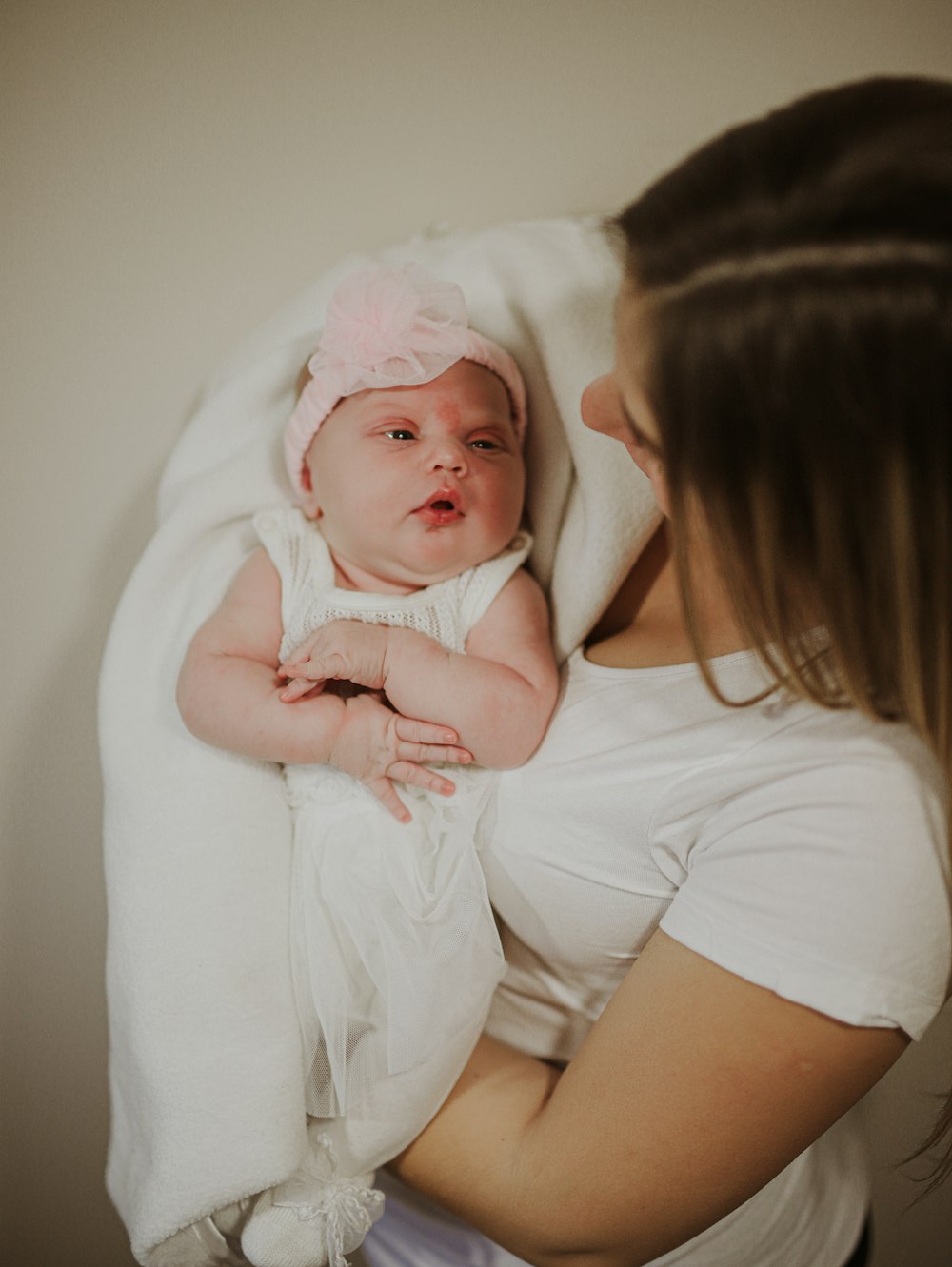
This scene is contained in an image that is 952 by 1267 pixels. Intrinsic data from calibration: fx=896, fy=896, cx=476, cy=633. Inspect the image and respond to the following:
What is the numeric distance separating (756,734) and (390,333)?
1.69 feet

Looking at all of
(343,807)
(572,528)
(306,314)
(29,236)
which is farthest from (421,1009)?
(29,236)

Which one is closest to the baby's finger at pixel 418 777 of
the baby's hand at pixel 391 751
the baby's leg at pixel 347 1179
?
the baby's hand at pixel 391 751

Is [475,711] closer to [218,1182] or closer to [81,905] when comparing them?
[218,1182]

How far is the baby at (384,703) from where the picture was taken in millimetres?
851

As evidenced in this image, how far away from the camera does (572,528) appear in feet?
3.21

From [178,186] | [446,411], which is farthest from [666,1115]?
[178,186]

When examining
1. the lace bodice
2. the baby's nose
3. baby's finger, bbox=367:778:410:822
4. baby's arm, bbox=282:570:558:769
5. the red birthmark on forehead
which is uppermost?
the red birthmark on forehead

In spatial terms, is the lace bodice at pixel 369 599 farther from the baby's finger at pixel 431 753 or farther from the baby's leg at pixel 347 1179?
the baby's leg at pixel 347 1179

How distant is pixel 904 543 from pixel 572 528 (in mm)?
471

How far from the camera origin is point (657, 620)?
36.8 inches

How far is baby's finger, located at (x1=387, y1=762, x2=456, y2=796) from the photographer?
0.87 metres

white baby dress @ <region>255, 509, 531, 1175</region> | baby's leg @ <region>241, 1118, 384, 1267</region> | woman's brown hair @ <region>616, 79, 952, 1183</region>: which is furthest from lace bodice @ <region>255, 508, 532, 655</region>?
baby's leg @ <region>241, 1118, 384, 1267</region>

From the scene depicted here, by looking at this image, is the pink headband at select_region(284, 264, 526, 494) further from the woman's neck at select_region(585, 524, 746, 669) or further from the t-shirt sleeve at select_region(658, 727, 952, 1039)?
the t-shirt sleeve at select_region(658, 727, 952, 1039)

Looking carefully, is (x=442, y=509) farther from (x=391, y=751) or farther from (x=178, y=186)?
(x=178, y=186)
